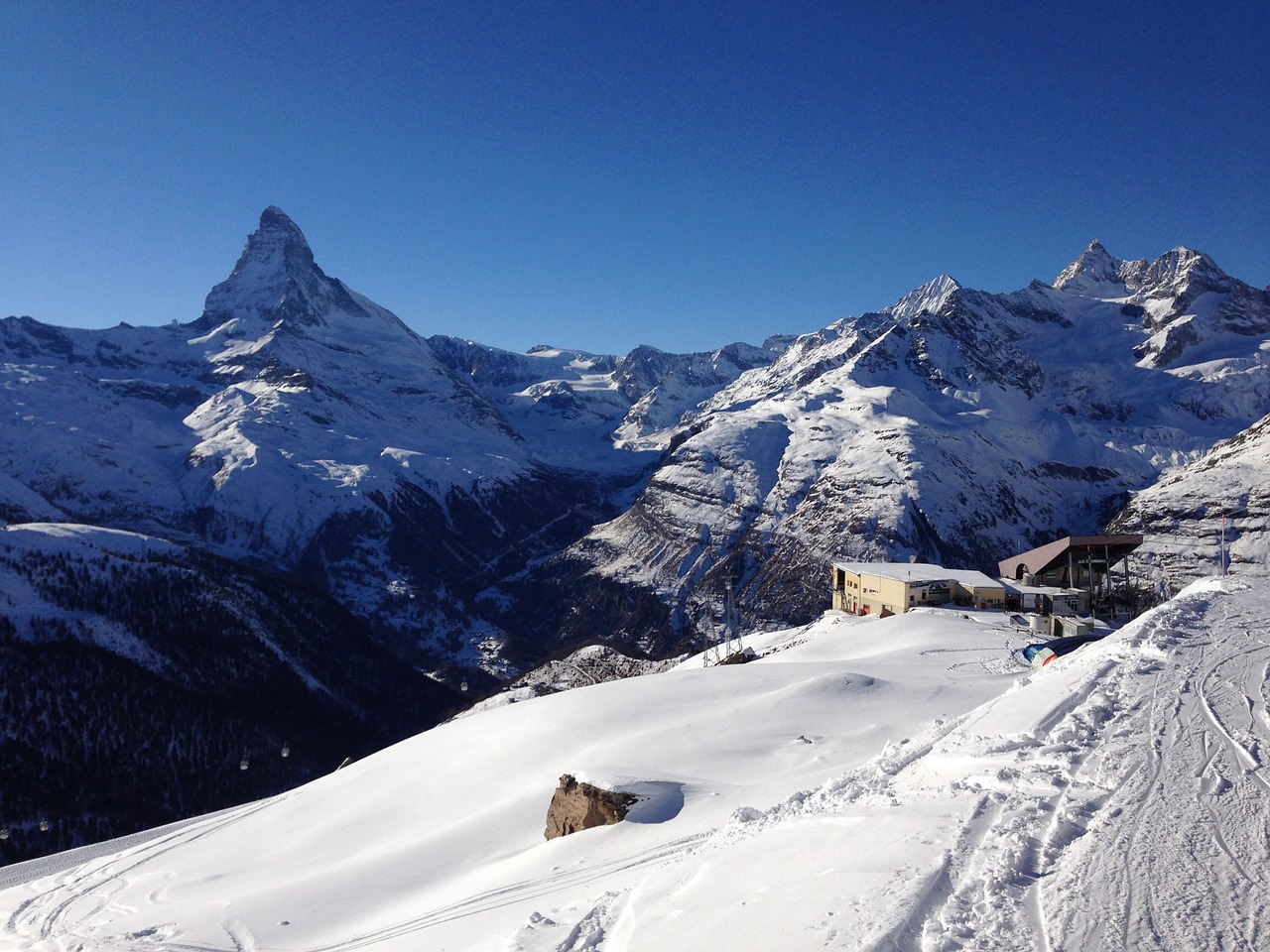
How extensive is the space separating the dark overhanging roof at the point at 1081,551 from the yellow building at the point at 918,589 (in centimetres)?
288

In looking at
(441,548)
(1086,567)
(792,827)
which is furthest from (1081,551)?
(441,548)

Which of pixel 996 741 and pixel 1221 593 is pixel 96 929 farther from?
pixel 1221 593

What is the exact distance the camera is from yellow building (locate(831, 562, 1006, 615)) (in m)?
51.5

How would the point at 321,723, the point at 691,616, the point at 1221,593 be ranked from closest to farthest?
1. the point at 1221,593
2. the point at 321,723
3. the point at 691,616

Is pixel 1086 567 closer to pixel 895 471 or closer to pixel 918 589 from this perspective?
pixel 918 589

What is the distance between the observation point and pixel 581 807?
19328 mm

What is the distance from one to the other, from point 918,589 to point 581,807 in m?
39.8

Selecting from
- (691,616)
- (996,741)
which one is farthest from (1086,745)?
(691,616)

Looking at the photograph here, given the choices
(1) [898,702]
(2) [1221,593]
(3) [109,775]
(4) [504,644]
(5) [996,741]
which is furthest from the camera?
(4) [504,644]

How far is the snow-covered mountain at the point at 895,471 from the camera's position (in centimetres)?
11538

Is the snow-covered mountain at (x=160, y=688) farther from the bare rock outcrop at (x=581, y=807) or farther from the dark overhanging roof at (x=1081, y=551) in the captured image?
the dark overhanging roof at (x=1081, y=551)

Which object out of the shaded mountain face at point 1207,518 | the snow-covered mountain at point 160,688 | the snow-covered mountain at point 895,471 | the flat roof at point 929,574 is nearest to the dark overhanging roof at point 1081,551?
the flat roof at point 929,574

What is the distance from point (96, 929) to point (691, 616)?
318 feet

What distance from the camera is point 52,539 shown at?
86.2 meters
